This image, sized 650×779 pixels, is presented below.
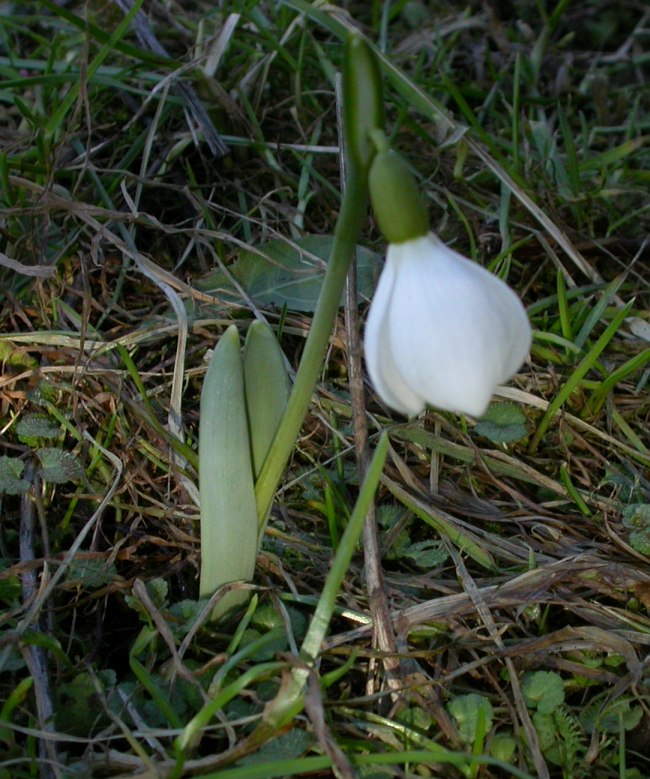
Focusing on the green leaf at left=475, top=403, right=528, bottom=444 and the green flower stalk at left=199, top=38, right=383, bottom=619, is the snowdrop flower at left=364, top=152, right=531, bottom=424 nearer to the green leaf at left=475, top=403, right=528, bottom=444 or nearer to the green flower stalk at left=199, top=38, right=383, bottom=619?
the green flower stalk at left=199, top=38, right=383, bottom=619

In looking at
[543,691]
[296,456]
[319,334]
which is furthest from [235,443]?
[543,691]

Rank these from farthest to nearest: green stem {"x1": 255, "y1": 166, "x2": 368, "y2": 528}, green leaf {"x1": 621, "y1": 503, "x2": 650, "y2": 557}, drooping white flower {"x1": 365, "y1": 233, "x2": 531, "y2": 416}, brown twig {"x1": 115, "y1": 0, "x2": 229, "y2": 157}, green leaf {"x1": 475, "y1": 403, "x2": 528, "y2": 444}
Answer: brown twig {"x1": 115, "y1": 0, "x2": 229, "y2": 157} → green leaf {"x1": 475, "y1": 403, "x2": 528, "y2": 444} → green leaf {"x1": 621, "y1": 503, "x2": 650, "y2": 557} → green stem {"x1": 255, "y1": 166, "x2": 368, "y2": 528} → drooping white flower {"x1": 365, "y1": 233, "x2": 531, "y2": 416}


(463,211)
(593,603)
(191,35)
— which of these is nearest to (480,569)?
(593,603)

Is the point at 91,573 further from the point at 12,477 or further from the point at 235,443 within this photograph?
the point at 235,443

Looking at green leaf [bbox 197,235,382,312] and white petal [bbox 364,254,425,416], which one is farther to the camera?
green leaf [bbox 197,235,382,312]

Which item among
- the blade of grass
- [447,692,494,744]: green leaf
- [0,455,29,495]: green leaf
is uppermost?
the blade of grass

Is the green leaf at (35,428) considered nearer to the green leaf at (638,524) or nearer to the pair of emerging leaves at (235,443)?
the pair of emerging leaves at (235,443)

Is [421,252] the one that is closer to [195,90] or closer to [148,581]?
[148,581]

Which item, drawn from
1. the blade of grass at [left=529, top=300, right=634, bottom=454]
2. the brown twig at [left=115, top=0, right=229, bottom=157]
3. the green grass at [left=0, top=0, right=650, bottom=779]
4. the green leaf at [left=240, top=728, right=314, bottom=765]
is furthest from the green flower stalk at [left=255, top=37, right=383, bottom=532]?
the brown twig at [left=115, top=0, right=229, bottom=157]
